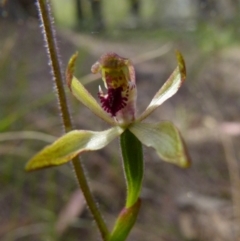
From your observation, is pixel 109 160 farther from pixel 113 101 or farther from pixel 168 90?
pixel 168 90

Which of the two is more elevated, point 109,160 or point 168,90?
point 168,90

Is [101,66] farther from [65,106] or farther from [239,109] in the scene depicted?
[239,109]

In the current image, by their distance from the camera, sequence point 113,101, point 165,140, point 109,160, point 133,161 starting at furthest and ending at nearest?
point 109,160
point 113,101
point 133,161
point 165,140

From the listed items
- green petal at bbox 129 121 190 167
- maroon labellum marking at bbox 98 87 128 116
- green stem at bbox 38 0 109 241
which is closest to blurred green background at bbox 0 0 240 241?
maroon labellum marking at bbox 98 87 128 116

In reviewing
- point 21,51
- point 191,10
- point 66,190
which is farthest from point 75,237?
point 191,10

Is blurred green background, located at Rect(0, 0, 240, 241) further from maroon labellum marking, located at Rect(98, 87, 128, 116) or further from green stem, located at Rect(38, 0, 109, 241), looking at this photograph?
green stem, located at Rect(38, 0, 109, 241)

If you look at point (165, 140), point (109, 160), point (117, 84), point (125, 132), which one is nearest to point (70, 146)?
point (125, 132)

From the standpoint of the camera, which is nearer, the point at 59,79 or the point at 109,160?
the point at 59,79

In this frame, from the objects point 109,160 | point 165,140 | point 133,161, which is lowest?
point 109,160
